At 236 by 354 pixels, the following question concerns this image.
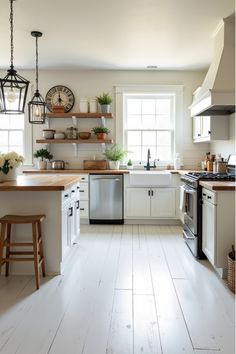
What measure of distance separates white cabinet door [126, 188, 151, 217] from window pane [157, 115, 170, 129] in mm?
1440

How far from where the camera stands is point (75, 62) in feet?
16.3

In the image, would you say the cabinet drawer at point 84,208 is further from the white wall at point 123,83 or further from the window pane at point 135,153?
the window pane at point 135,153

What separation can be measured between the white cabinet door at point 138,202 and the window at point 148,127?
89 centimetres

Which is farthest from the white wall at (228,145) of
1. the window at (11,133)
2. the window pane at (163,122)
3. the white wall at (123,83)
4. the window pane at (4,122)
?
the window pane at (4,122)

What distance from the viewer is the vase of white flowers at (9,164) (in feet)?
→ 10.3

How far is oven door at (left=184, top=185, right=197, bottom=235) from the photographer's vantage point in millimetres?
3377

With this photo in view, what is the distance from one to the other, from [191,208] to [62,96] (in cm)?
336

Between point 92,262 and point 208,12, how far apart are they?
306 centimetres

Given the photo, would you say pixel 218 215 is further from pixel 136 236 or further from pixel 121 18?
pixel 121 18

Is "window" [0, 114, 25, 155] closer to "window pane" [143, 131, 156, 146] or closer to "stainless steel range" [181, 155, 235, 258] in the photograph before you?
"window pane" [143, 131, 156, 146]

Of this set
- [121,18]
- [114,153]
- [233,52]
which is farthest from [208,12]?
[114,153]

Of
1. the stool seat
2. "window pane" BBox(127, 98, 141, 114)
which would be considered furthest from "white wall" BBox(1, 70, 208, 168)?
the stool seat

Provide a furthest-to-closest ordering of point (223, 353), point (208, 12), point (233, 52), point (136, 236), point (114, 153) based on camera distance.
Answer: point (114, 153), point (136, 236), point (233, 52), point (208, 12), point (223, 353)

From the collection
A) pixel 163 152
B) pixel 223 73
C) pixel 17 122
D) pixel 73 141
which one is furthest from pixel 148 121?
pixel 17 122
